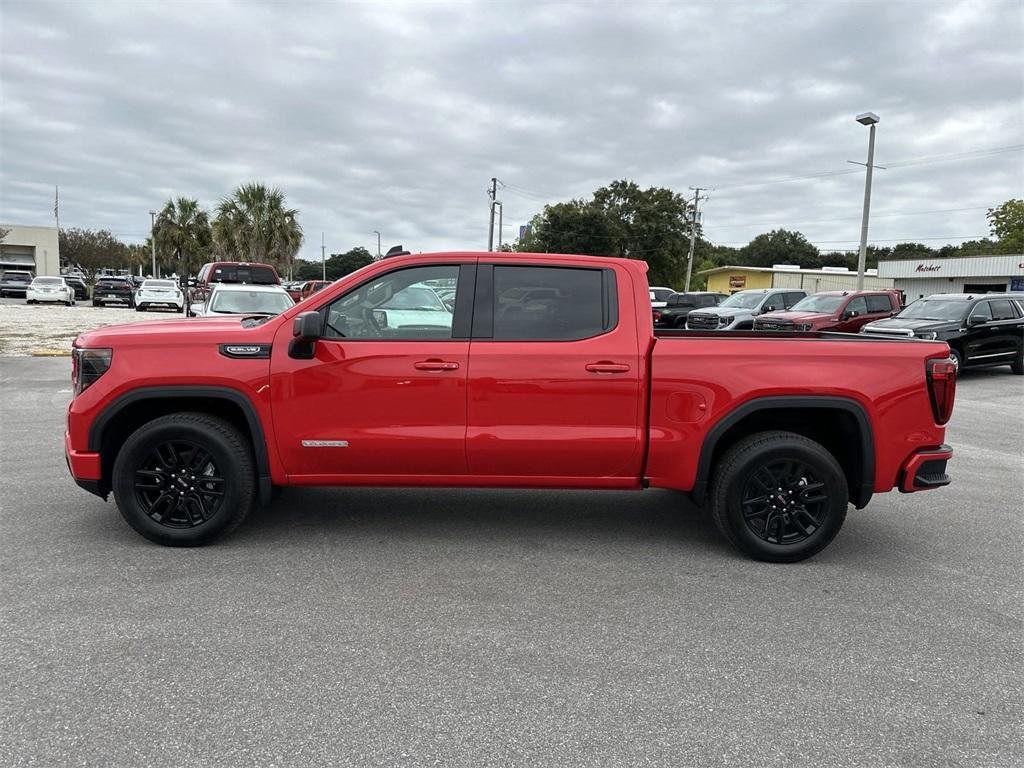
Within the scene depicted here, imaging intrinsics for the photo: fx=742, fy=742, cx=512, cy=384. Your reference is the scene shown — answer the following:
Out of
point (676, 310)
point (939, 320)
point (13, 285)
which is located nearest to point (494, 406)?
point (939, 320)

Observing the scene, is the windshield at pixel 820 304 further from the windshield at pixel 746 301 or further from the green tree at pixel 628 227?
the green tree at pixel 628 227

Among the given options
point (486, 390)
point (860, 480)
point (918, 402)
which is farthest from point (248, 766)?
point (918, 402)

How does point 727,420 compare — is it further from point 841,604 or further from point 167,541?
point 167,541

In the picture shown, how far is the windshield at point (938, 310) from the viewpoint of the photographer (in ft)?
48.4

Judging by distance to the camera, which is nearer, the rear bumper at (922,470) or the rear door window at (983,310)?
the rear bumper at (922,470)

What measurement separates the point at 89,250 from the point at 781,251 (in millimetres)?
88064

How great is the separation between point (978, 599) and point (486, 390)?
2.97 m

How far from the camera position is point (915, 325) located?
46.9 feet

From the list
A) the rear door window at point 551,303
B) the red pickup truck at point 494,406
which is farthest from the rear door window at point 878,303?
the rear door window at point 551,303

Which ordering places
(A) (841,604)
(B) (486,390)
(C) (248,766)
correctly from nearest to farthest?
1. (C) (248,766)
2. (A) (841,604)
3. (B) (486,390)

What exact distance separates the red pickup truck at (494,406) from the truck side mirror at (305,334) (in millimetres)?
19

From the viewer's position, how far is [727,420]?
441 cm

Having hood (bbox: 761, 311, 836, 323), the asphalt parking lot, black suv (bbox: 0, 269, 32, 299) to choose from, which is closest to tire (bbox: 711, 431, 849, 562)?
the asphalt parking lot

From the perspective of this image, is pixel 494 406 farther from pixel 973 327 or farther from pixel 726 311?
pixel 726 311
